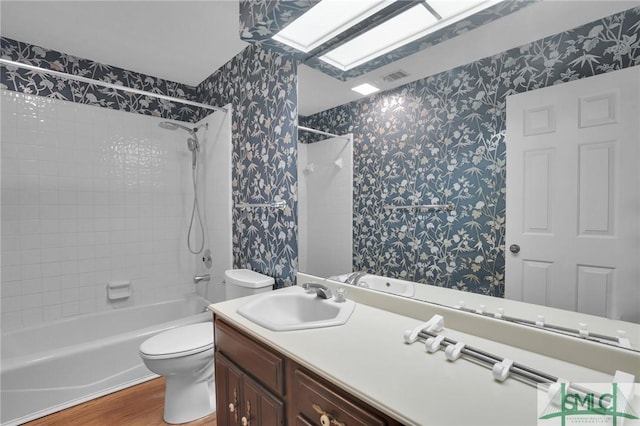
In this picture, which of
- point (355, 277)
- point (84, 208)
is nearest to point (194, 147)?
point (84, 208)

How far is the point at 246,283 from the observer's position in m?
1.85

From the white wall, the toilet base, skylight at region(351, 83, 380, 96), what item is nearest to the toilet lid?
the toilet base

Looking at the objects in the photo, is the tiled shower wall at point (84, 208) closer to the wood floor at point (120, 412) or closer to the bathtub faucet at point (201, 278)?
the bathtub faucet at point (201, 278)

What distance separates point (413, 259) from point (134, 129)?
109 inches

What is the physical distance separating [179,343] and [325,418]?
1.24 m

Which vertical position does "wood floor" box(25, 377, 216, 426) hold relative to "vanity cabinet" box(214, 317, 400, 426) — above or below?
below

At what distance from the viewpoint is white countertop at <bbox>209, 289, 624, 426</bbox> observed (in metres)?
0.62

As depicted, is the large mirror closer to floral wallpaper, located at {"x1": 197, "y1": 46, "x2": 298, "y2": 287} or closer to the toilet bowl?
floral wallpaper, located at {"x1": 197, "y1": 46, "x2": 298, "y2": 287}

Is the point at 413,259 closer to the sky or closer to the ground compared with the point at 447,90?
Answer: closer to the ground

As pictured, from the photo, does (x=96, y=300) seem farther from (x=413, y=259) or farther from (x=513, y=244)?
(x=513, y=244)

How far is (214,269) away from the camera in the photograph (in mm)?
2711

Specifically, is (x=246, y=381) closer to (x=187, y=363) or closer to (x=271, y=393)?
(x=271, y=393)

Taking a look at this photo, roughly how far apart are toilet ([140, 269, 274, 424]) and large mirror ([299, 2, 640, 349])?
0.88 meters

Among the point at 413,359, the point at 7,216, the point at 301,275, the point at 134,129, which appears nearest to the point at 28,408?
the point at 7,216
